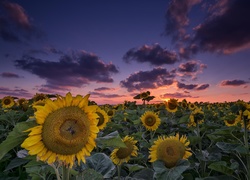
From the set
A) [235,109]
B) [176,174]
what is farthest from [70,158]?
[235,109]

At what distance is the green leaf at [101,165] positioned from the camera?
2762mm

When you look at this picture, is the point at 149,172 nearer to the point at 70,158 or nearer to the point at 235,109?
the point at 70,158

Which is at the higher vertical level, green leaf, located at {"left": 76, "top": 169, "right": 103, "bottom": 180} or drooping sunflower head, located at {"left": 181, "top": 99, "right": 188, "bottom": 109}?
drooping sunflower head, located at {"left": 181, "top": 99, "right": 188, "bottom": 109}

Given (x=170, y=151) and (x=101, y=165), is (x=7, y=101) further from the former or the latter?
(x=101, y=165)

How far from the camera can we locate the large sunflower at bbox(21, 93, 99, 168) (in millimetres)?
1928

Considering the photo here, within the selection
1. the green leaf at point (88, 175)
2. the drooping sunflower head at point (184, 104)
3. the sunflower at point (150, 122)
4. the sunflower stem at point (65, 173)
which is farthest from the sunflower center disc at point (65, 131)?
the drooping sunflower head at point (184, 104)

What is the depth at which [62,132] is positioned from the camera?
75.9 inches

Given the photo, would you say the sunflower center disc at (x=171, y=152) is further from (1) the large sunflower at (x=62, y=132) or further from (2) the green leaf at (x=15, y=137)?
(2) the green leaf at (x=15, y=137)

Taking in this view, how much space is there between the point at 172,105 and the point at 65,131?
350 inches

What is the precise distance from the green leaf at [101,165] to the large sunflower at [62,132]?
2.69 feet

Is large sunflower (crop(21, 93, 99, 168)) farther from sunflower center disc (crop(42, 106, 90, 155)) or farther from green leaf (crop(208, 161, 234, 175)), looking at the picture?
green leaf (crop(208, 161, 234, 175))

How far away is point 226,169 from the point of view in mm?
3963

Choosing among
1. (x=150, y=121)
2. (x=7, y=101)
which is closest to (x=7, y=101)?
(x=7, y=101)

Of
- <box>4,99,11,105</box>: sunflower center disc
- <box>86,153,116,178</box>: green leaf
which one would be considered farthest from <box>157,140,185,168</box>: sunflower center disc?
<box>4,99,11,105</box>: sunflower center disc
